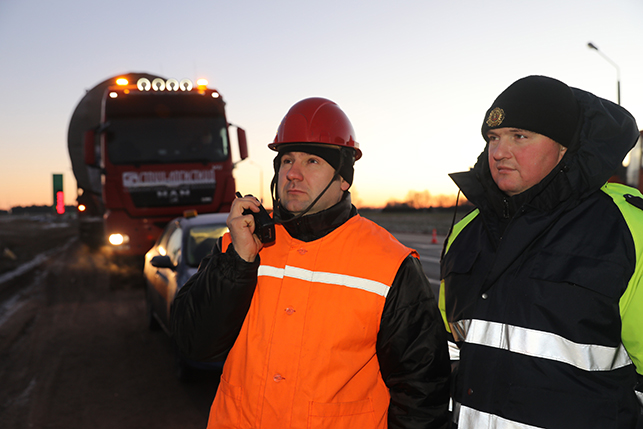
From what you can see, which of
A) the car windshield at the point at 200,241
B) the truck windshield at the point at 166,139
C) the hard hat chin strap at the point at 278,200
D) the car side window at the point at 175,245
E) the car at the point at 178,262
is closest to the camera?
the hard hat chin strap at the point at 278,200

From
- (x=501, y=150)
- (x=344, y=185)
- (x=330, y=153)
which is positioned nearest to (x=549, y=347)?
(x=501, y=150)

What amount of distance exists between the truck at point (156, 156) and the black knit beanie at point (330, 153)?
7.50 metres

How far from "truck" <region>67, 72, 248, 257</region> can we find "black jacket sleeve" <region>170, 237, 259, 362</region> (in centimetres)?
760

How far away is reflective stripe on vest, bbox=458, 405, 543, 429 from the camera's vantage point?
169 cm

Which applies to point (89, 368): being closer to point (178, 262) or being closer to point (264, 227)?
point (178, 262)

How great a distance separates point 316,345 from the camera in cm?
175

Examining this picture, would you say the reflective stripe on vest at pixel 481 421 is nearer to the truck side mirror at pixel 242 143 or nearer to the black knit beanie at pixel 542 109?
the black knit beanie at pixel 542 109

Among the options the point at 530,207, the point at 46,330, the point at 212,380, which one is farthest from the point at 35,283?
the point at 530,207

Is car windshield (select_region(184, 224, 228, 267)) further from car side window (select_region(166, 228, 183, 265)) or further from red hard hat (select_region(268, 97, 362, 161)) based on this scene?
red hard hat (select_region(268, 97, 362, 161))

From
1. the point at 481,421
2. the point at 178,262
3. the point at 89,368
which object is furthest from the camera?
the point at 178,262

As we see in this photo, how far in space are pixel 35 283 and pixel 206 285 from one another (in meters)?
11.1

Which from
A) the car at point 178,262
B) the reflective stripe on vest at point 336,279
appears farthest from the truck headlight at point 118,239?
the reflective stripe on vest at point 336,279

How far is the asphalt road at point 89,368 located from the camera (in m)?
3.99

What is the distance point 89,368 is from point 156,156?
4.98 meters
